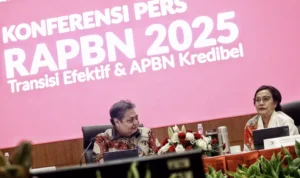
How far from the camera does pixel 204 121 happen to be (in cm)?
480

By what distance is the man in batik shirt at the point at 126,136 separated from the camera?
12.2 feet

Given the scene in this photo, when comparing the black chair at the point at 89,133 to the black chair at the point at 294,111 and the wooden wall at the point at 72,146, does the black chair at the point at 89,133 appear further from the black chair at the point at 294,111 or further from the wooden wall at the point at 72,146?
the black chair at the point at 294,111

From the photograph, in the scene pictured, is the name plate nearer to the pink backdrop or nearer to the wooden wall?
the wooden wall

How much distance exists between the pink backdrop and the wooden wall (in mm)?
109

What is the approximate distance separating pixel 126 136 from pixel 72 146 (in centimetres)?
131

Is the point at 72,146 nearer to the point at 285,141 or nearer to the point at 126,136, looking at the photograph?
the point at 126,136

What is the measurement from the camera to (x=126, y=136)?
12.4ft

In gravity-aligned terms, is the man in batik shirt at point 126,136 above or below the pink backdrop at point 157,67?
below

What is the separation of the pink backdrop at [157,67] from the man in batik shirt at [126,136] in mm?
1179

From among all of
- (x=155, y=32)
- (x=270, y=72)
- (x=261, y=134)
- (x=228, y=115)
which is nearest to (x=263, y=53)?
(x=270, y=72)

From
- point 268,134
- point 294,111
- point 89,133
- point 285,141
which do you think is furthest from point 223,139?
point 89,133

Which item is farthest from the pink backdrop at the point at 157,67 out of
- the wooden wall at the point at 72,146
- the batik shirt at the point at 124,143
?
the batik shirt at the point at 124,143

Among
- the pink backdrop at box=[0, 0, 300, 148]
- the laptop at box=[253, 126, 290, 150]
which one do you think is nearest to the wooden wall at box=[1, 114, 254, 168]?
the pink backdrop at box=[0, 0, 300, 148]

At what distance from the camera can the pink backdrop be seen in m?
4.85
